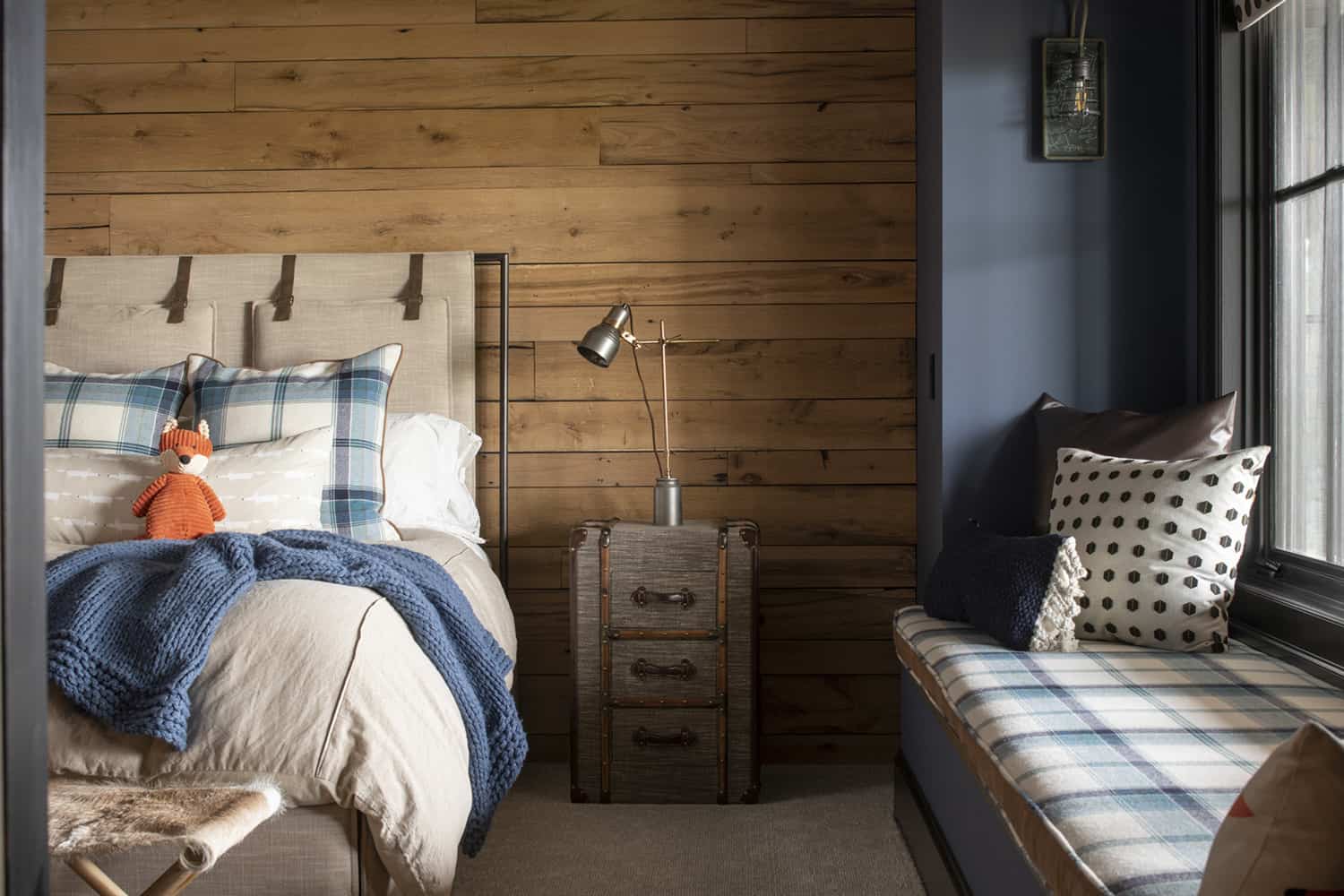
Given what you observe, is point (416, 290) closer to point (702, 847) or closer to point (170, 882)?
point (702, 847)

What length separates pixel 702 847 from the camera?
230 cm

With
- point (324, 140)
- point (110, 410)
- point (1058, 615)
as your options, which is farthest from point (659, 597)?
point (324, 140)

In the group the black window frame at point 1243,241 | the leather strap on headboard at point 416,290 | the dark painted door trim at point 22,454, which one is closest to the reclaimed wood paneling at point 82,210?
the leather strap on headboard at point 416,290

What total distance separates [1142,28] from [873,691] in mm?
1812

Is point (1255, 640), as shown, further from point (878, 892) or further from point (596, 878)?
point (596, 878)

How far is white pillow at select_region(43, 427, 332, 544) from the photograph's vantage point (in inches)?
85.2

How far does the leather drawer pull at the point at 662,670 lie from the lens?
99.1 inches

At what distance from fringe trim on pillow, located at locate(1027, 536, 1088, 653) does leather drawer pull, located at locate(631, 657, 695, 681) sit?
38.2 inches

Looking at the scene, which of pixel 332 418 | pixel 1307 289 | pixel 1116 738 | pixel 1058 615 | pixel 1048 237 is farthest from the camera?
pixel 332 418

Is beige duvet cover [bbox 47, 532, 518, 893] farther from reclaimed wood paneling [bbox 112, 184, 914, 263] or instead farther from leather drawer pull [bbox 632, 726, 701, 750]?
reclaimed wood paneling [bbox 112, 184, 914, 263]

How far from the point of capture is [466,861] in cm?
224

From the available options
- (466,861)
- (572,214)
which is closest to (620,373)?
(572,214)

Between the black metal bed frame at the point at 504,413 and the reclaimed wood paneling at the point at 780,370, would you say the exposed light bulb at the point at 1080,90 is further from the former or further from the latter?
the black metal bed frame at the point at 504,413

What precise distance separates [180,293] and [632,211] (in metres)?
1.28
